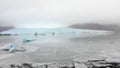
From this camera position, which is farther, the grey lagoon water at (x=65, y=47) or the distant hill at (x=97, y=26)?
the distant hill at (x=97, y=26)

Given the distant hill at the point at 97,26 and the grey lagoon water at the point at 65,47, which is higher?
the distant hill at the point at 97,26

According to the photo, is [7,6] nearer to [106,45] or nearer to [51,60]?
[51,60]

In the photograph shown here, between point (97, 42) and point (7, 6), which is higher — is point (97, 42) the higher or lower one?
the lower one

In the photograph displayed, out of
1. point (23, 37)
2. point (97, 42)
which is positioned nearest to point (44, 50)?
point (23, 37)

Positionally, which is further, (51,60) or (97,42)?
(97,42)

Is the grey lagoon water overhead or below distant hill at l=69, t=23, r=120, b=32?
below

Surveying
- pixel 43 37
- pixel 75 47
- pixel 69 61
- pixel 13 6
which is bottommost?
pixel 69 61

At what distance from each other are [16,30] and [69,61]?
0.77 m

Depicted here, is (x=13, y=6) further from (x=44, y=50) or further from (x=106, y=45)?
(x=106, y=45)

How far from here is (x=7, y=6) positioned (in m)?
2.30

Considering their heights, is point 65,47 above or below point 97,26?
below

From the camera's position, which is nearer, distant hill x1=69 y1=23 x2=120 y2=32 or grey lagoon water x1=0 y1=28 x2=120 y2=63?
grey lagoon water x1=0 y1=28 x2=120 y2=63

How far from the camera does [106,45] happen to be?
89.4 inches

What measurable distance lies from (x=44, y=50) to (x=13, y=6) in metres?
0.67
